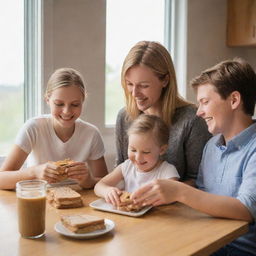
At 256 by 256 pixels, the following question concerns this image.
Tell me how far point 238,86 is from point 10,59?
4.27 feet

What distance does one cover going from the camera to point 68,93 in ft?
6.02

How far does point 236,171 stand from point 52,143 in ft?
2.93

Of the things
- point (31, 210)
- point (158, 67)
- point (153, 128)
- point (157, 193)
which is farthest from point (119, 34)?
point (31, 210)

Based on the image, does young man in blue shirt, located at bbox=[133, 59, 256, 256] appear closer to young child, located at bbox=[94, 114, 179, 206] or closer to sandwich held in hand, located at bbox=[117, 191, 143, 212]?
sandwich held in hand, located at bbox=[117, 191, 143, 212]

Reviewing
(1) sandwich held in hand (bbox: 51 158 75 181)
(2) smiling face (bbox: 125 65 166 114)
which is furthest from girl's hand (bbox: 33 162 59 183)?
(2) smiling face (bbox: 125 65 166 114)

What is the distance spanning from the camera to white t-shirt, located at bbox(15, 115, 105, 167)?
189 cm

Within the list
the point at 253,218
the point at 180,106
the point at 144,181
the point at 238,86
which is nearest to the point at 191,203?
the point at 253,218

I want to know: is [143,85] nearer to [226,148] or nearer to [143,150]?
[143,150]

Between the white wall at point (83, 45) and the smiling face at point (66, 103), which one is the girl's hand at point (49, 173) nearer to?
the smiling face at point (66, 103)

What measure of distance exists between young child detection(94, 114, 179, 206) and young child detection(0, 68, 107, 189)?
0.14m

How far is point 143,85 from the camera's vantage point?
1.85 meters

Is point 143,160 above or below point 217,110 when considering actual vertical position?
below

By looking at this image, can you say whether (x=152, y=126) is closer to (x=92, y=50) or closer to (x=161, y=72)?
(x=161, y=72)

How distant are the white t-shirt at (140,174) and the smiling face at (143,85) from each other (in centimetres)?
33
